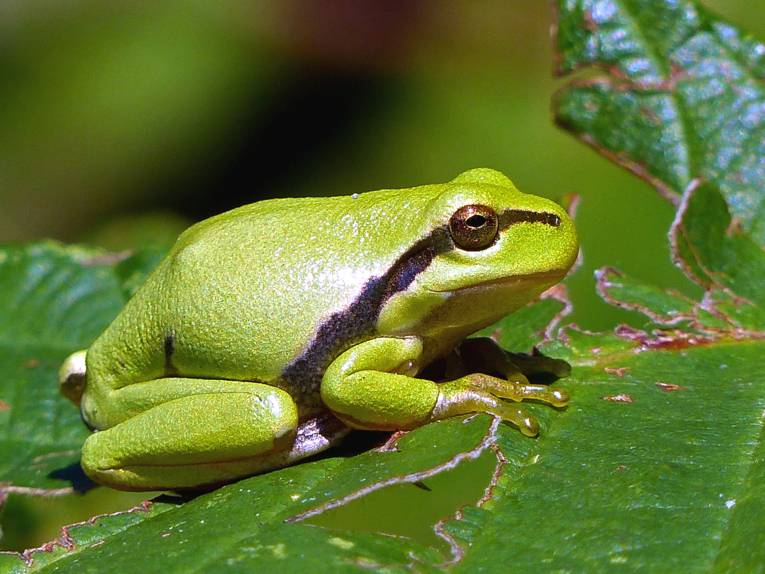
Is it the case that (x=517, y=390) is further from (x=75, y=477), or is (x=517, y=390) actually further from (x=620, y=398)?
(x=75, y=477)

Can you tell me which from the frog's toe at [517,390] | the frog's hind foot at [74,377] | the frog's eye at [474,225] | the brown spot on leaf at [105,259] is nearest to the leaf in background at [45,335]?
the brown spot on leaf at [105,259]

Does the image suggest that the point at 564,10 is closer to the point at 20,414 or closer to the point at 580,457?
the point at 580,457

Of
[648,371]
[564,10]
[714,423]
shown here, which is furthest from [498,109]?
[714,423]

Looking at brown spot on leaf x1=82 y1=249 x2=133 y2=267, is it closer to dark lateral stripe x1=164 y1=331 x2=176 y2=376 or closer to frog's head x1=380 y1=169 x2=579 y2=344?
dark lateral stripe x1=164 y1=331 x2=176 y2=376

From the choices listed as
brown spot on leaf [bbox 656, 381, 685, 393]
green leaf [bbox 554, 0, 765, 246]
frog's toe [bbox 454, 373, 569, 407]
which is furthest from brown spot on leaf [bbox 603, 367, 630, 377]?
green leaf [bbox 554, 0, 765, 246]

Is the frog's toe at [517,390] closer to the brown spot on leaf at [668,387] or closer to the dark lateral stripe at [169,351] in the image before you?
the brown spot on leaf at [668,387]
